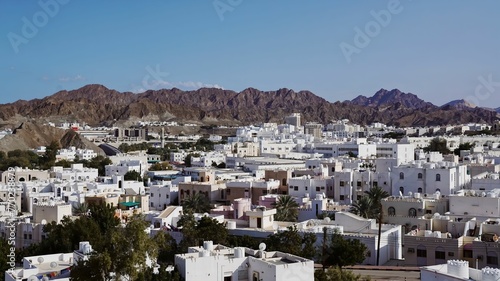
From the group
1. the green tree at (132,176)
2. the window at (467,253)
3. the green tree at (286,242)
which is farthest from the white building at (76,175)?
the window at (467,253)

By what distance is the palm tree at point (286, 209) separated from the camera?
26503 mm

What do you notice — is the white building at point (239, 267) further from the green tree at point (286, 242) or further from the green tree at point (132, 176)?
the green tree at point (132, 176)

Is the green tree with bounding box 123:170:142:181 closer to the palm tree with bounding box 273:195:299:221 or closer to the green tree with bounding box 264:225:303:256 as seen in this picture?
the palm tree with bounding box 273:195:299:221

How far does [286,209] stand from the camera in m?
27.2

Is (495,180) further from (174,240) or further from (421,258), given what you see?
(174,240)

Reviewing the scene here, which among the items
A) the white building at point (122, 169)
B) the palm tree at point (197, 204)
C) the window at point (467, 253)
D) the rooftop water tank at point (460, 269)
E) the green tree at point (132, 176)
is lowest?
the window at point (467, 253)

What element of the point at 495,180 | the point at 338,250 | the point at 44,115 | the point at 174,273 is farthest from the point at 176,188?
the point at 44,115

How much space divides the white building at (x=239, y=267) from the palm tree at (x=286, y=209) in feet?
34.5

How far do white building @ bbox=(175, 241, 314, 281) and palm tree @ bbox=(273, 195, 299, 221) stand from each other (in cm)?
1051

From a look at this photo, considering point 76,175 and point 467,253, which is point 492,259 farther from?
point 76,175

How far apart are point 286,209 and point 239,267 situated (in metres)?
12.0

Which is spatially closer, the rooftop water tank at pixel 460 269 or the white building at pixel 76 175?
the rooftop water tank at pixel 460 269

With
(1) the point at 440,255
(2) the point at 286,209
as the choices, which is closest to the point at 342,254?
(1) the point at 440,255

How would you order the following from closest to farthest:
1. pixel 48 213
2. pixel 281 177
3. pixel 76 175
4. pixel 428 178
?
pixel 48 213 → pixel 428 178 → pixel 281 177 → pixel 76 175
